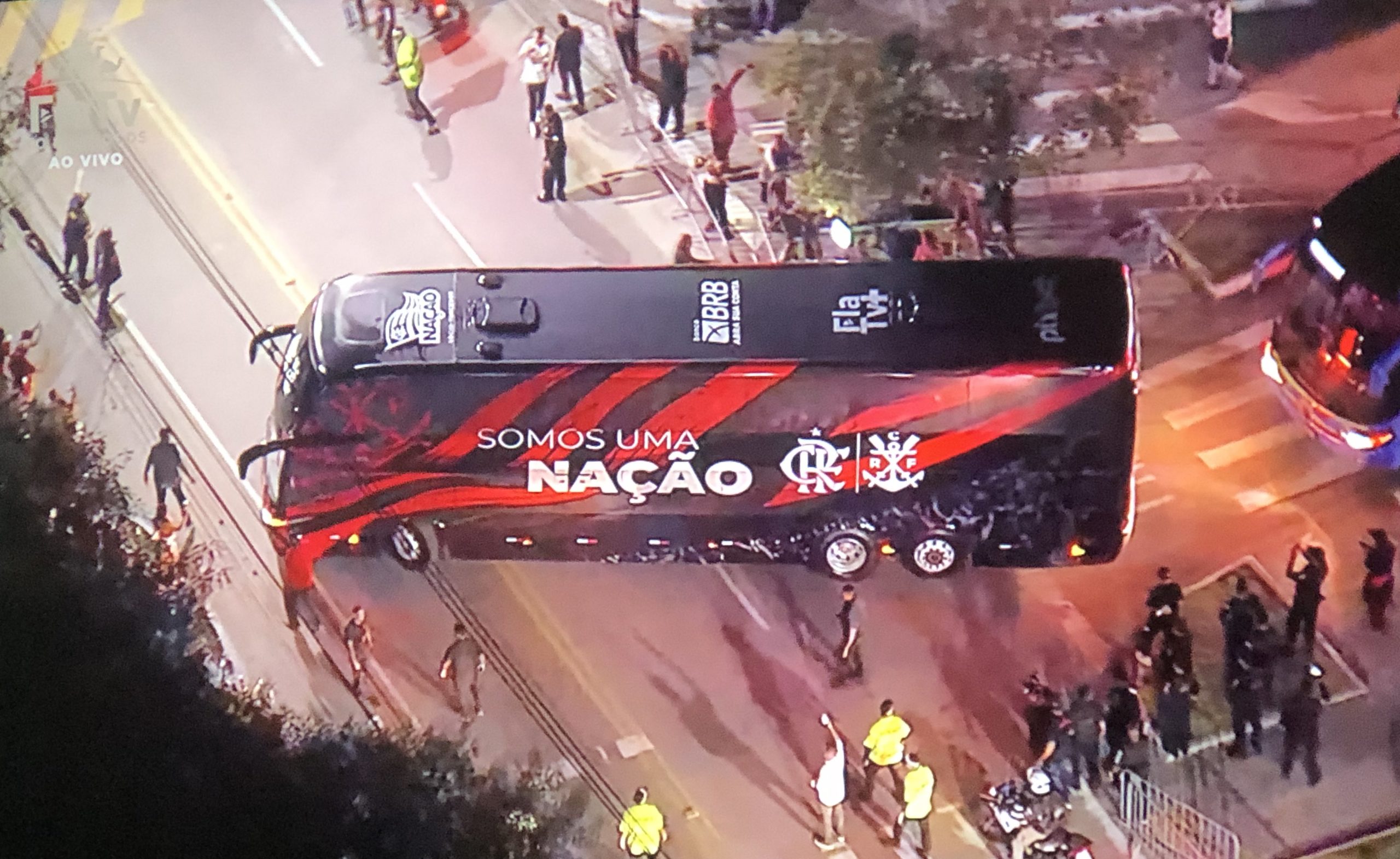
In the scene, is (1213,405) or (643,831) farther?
(1213,405)

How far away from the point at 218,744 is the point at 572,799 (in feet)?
4.51

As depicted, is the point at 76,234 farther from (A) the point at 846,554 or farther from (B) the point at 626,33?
(A) the point at 846,554

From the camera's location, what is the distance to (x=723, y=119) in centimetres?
558

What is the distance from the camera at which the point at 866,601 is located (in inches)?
210

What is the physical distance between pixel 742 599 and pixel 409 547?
1262 mm

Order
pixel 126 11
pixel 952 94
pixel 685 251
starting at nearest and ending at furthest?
pixel 685 251 < pixel 952 94 < pixel 126 11

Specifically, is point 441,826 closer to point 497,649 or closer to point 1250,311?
point 497,649

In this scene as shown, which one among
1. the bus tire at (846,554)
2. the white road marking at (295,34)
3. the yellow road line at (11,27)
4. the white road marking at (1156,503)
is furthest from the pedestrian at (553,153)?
the white road marking at (1156,503)

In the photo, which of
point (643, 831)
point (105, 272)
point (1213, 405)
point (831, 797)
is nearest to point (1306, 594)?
point (1213, 405)

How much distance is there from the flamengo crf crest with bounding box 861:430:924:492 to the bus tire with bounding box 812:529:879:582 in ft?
0.72

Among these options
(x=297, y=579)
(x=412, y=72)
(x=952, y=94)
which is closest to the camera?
(x=297, y=579)

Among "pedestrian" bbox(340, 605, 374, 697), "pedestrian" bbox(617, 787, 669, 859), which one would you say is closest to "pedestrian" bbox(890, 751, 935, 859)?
"pedestrian" bbox(617, 787, 669, 859)

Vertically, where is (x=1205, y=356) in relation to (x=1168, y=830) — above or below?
above

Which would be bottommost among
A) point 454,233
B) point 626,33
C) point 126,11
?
point 454,233
